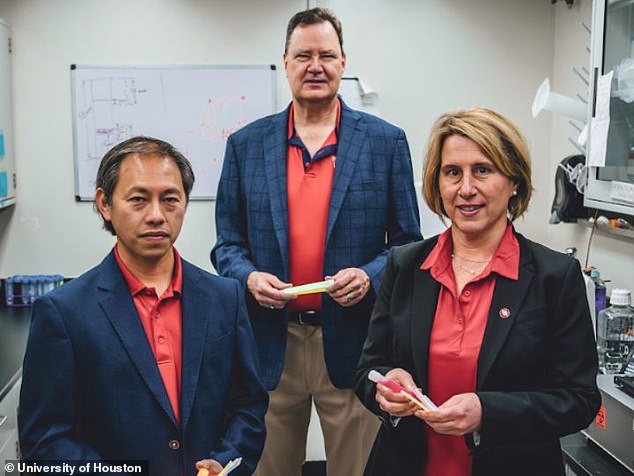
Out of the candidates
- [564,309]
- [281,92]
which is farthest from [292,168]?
[281,92]

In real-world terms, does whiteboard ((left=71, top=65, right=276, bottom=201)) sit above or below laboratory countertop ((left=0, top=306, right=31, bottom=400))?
above

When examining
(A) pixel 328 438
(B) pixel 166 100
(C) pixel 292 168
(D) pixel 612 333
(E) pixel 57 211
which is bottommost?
(A) pixel 328 438

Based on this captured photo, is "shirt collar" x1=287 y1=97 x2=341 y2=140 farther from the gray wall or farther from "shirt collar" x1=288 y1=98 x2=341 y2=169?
the gray wall

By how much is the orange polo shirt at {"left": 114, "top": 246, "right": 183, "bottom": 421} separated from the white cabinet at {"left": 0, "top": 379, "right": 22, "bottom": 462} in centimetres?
107

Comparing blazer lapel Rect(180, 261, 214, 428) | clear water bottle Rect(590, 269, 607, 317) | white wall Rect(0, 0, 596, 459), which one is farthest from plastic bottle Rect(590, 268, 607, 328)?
blazer lapel Rect(180, 261, 214, 428)

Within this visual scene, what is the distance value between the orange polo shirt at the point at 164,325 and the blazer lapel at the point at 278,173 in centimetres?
69

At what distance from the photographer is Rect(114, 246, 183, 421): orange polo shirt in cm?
144

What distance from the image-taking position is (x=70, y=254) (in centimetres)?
357

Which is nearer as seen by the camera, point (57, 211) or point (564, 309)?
point (564, 309)

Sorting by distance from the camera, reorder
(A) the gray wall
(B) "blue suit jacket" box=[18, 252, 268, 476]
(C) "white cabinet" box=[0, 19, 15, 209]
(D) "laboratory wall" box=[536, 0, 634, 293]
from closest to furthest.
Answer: (B) "blue suit jacket" box=[18, 252, 268, 476] → (D) "laboratory wall" box=[536, 0, 634, 293] → (C) "white cabinet" box=[0, 19, 15, 209] → (A) the gray wall

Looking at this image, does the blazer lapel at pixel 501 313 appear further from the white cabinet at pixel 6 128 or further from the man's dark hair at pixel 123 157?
the white cabinet at pixel 6 128

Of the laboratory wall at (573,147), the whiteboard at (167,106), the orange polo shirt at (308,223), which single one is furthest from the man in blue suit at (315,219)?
the whiteboard at (167,106)

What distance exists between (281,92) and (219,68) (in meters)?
0.31

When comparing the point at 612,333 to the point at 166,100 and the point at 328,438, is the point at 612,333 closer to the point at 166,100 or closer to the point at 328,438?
the point at 328,438
